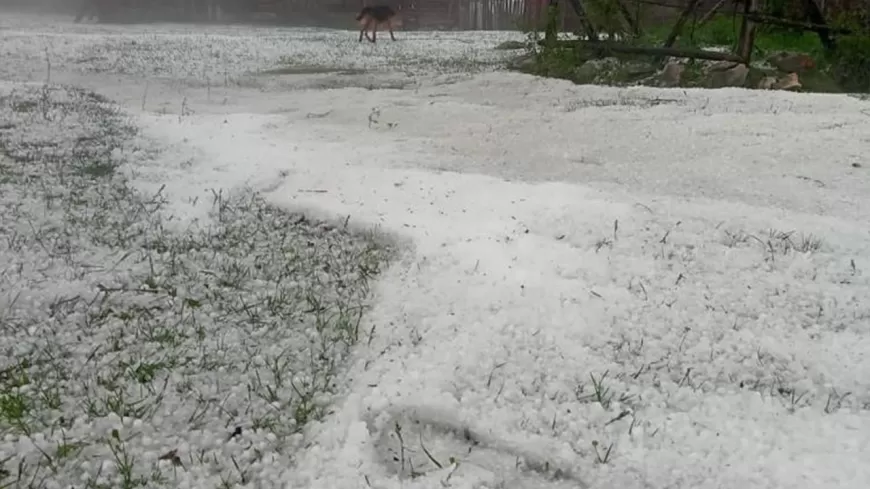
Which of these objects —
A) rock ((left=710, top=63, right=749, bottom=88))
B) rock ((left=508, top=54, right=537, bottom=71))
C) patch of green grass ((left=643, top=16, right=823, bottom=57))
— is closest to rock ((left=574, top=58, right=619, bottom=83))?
rock ((left=508, top=54, right=537, bottom=71))

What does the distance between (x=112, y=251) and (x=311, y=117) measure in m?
3.72

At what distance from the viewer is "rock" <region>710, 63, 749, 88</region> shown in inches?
312

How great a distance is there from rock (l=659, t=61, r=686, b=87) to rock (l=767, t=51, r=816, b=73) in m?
1.16

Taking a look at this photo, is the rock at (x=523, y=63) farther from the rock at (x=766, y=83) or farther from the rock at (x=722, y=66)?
the rock at (x=766, y=83)

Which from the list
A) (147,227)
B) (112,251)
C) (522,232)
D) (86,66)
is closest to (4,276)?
(112,251)

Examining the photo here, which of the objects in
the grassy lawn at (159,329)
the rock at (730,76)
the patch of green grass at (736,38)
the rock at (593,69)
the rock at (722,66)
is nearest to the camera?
the grassy lawn at (159,329)

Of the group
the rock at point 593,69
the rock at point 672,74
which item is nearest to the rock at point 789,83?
the rock at point 672,74

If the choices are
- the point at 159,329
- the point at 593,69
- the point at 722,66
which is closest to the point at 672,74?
the point at 722,66

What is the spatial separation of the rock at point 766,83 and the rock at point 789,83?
0.04 m

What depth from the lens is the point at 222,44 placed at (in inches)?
573

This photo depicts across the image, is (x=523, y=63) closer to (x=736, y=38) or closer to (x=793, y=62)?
(x=736, y=38)

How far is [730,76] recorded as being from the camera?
26.1ft

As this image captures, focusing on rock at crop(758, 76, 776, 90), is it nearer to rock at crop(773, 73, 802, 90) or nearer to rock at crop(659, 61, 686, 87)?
rock at crop(773, 73, 802, 90)

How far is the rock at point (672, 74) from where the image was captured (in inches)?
327
